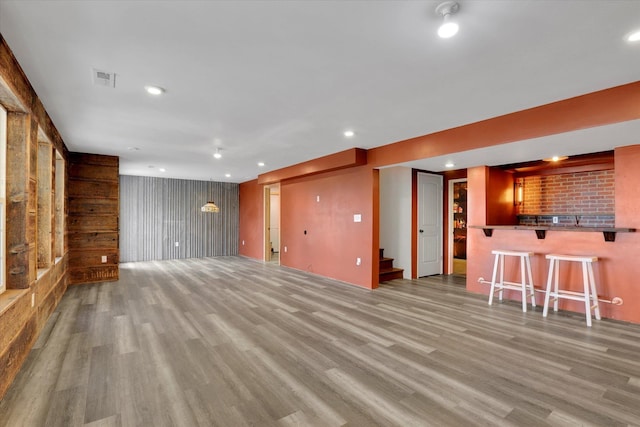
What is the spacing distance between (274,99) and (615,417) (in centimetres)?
350

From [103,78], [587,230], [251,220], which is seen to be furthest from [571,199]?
[251,220]

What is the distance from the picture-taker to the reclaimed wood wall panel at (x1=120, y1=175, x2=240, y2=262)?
8.65 metres

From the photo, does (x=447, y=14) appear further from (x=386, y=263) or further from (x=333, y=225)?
(x=386, y=263)

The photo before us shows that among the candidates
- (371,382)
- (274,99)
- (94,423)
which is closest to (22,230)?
(94,423)

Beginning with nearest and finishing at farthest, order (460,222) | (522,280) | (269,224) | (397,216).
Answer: (522,280) < (397,216) < (460,222) < (269,224)

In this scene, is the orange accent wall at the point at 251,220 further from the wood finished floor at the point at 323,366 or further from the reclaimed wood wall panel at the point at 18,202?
the reclaimed wood wall panel at the point at 18,202

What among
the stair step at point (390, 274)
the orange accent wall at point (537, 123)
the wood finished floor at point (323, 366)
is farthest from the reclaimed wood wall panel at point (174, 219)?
the orange accent wall at point (537, 123)

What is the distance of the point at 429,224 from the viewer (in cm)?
652

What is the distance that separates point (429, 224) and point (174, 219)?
7.15m

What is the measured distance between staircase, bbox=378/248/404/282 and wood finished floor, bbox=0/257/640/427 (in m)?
1.44

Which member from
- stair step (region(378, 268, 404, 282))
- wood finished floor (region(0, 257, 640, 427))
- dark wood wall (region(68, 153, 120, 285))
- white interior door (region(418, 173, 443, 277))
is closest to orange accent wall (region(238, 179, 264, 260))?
dark wood wall (region(68, 153, 120, 285))

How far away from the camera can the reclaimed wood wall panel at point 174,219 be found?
865cm

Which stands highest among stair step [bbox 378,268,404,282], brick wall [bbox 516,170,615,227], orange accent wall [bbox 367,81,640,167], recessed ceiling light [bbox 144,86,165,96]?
recessed ceiling light [bbox 144,86,165,96]

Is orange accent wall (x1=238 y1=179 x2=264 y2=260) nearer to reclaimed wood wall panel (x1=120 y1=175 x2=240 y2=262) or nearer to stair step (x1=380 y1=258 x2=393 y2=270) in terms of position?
reclaimed wood wall panel (x1=120 y1=175 x2=240 y2=262)
